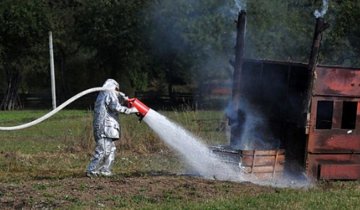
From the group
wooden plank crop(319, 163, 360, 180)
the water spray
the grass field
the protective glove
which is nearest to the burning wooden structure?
wooden plank crop(319, 163, 360, 180)

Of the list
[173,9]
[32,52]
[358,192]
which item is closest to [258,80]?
[358,192]

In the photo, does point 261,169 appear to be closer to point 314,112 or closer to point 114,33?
point 314,112

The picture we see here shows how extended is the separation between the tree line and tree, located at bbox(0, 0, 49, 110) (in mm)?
65

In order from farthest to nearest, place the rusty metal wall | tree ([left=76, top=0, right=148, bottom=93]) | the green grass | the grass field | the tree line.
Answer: tree ([left=76, top=0, right=148, bottom=93]), the tree line, the green grass, the rusty metal wall, the grass field

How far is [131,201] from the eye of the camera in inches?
342

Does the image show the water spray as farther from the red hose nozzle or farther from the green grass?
the green grass

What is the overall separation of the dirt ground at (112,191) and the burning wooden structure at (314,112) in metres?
1.24

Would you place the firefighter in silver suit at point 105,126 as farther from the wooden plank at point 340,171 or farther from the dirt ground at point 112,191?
the wooden plank at point 340,171

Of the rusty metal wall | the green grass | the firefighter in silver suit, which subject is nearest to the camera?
the firefighter in silver suit

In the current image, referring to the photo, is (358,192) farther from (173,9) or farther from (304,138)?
(173,9)

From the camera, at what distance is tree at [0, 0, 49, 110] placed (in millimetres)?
40844

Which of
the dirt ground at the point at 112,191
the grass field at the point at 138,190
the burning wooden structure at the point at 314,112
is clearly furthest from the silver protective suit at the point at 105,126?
the burning wooden structure at the point at 314,112

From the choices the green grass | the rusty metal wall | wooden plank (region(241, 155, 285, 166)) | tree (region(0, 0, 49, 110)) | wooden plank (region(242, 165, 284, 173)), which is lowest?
the green grass

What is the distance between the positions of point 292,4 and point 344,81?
18.4 metres
